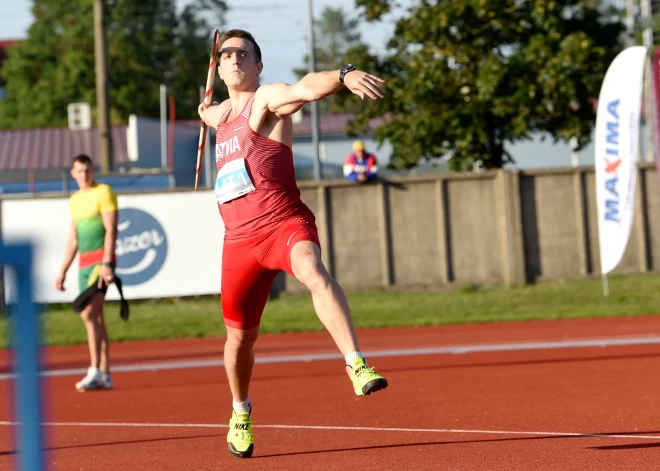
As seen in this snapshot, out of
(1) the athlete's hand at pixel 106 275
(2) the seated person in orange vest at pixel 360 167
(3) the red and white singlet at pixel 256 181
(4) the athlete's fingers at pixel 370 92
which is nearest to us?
(4) the athlete's fingers at pixel 370 92

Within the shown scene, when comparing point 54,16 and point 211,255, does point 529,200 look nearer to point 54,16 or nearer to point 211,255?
point 211,255

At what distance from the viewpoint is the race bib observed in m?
6.04

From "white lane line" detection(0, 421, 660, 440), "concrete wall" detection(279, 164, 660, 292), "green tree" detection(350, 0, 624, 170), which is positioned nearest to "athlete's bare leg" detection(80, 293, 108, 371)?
"white lane line" detection(0, 421, 660, 440)

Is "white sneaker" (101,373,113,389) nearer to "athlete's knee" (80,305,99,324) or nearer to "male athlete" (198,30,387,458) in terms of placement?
"athlete's knee" (80,305,99,324)

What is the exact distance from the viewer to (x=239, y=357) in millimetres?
6375

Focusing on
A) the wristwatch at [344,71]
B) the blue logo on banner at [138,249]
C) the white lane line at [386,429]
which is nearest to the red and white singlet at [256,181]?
the wristwatch at [344,71]

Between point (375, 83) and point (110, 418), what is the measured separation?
449 cm

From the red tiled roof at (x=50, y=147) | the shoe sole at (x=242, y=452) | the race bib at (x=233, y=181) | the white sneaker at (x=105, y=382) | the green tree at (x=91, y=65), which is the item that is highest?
the green tree at (x=91, y=65)

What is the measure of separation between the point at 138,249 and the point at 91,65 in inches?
1994

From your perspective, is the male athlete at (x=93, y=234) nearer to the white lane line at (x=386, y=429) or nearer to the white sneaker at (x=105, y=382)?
the white sneaker at (x=105, y=382)

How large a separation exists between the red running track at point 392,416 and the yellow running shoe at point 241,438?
0.06 m

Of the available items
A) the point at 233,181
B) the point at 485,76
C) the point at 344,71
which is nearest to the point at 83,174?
the point at 233,181

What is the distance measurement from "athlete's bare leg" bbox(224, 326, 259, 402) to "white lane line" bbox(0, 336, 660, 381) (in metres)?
6.76

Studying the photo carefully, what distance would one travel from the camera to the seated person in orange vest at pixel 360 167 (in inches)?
817
